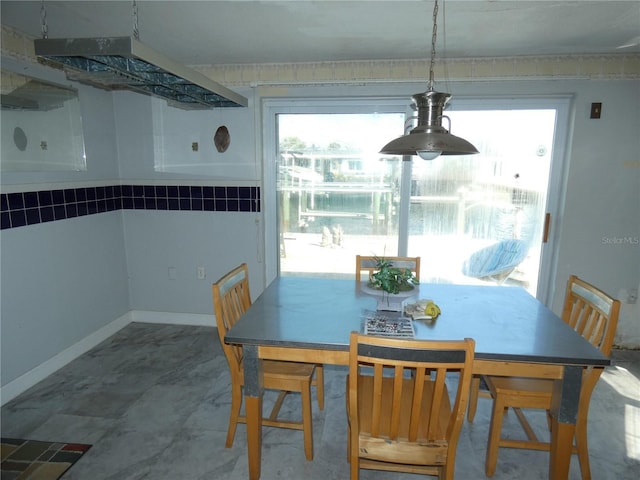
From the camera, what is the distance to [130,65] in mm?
1450

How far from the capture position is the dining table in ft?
5.08

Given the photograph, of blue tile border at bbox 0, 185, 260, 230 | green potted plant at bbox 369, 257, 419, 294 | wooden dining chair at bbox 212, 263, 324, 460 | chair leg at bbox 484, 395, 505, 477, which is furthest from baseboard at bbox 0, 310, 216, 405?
chair leg at bbox 484, 395, 505, 477

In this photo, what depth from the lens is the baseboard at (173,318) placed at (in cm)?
364

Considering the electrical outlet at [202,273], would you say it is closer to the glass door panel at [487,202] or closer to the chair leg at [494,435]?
the glass door panel at [487,202]

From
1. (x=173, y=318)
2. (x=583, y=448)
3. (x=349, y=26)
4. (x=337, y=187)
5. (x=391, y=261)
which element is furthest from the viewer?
(x=173, y=318)

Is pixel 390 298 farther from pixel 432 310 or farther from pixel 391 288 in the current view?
pixel 432 310

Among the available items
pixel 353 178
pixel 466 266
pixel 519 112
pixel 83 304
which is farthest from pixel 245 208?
pixel 519 112

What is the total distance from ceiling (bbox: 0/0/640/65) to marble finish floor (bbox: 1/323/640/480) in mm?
2378

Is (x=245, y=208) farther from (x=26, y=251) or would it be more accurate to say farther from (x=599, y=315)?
(x=599, y=315)

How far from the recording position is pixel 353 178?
3.38 m

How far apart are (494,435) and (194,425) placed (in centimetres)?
166

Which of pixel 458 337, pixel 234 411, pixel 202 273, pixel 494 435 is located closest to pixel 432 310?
pixel 458 337

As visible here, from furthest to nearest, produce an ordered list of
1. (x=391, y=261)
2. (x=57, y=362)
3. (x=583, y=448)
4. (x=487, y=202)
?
(x=487, y=202) → (x=57, y=362) → (x=391, y=261) → (x=583, y=448)

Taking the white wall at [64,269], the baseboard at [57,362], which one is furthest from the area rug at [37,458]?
the white wall at [64,269]
